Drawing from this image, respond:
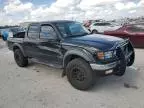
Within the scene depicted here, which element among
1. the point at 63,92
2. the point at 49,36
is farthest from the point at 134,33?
the point at 63,92

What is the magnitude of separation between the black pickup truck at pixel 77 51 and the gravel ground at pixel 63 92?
380 mm

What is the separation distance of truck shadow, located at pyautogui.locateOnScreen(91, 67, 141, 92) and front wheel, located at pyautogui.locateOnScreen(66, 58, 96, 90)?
1.17ft

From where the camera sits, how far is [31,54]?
6875 millimetres

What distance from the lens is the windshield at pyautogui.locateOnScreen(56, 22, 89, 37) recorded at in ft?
19.1

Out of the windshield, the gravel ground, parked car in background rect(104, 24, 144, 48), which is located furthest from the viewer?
parked car in background rect(104, 24, 144, 48)

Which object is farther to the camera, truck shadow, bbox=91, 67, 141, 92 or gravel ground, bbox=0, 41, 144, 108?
truck shadow, bbox=91, 67, 141, 92

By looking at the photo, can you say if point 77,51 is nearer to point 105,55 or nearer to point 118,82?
point 105,55

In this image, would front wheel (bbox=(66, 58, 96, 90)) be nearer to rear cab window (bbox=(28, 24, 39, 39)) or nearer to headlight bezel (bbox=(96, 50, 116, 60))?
headlight bezel (bbox=(96, 50, 116, 60))

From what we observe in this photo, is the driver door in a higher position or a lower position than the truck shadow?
higher

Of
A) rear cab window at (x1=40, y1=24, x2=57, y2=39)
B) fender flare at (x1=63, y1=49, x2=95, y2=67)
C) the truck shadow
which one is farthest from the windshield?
the truck shadow

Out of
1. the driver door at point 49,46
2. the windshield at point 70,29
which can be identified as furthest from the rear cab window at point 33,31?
the windshield at point 70,29

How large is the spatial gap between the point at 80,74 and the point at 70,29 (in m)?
1.62

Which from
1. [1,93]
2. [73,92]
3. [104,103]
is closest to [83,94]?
[73,92]

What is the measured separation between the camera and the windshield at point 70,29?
5828 millimetres
